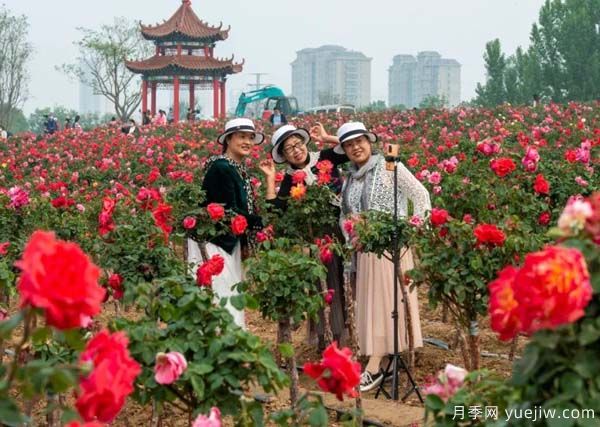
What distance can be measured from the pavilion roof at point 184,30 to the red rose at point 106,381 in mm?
35437

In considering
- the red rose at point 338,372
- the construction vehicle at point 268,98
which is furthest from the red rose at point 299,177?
the construction vehicle at point 268,98

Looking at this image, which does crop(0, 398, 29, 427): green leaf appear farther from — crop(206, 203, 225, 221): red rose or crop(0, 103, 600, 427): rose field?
crop(206, 203, 225, 221): red rose

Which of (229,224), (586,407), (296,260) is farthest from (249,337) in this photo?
(229,224)

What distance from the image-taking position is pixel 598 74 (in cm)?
3466

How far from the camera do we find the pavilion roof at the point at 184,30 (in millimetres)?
36438

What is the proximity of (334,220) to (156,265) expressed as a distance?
1273mm

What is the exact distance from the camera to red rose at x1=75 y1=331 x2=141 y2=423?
1645mm

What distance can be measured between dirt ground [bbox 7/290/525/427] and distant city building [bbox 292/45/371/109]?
464 feet

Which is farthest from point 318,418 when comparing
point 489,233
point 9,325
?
point 489,233

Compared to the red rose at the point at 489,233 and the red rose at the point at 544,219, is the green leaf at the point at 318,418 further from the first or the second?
the red rose at the point at 544,219

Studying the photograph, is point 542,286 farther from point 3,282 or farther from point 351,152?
point 351,152

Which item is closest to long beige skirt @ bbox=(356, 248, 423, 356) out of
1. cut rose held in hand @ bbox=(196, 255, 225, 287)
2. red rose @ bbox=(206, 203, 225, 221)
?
red rose @ bbox=(206, 203, 225, 221)

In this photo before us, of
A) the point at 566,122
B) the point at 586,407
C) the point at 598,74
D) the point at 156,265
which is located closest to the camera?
the point at 586,407

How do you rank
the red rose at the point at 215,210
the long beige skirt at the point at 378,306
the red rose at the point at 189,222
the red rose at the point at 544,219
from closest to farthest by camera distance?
the red rose at the point at 215,210 < the red rose at the point at 189,222 < the long beige skirt at the point at 378,306 < the red rose at the point at 544,219
